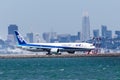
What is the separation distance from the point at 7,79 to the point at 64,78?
20.9ft

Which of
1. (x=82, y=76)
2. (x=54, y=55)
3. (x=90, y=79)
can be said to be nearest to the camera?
(x=90, y=79)

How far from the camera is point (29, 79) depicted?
257 feet

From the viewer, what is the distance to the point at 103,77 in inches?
3132

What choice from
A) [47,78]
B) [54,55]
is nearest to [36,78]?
[47,78]

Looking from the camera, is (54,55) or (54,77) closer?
(54,77)

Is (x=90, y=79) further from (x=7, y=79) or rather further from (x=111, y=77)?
(x=7, y=79)

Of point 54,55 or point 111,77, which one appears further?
point 54,55

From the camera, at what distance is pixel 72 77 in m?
80.1

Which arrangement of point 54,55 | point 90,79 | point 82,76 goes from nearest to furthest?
point 90,79, point 82,76, point 54,55

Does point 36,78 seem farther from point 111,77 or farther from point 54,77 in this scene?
point 111,77

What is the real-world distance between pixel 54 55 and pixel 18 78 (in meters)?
118

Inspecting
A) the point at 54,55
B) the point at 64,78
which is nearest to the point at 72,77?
the point at 64,78

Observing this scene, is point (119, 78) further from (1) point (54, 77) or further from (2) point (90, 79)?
(1) point (54, 77)

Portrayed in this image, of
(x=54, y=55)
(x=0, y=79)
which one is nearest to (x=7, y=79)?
(x=0, y=79)
